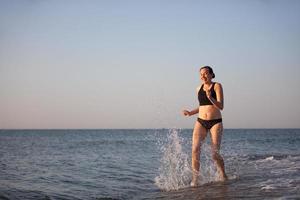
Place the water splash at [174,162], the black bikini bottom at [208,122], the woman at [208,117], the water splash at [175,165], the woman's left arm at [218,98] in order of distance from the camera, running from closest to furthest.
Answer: the woman's left arm at [218,98]
the woman at [208,117]
the black bikini bottom at [208,122]
the water splash at [175,165]
the water splash at [174,162]

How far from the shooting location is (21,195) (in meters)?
8.52

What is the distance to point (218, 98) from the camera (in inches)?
304

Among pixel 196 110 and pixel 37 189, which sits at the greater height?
pixel 196 110

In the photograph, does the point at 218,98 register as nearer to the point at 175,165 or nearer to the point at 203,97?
the point at 203,97

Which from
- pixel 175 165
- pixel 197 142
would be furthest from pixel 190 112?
pixel 175 165

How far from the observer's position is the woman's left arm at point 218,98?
762 cm

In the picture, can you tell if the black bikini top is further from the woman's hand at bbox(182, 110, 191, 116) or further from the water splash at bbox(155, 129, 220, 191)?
the water splash at bbox(155, 129, 220, 191)

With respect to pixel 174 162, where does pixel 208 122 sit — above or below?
above

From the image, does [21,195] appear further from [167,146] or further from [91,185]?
[167,146]

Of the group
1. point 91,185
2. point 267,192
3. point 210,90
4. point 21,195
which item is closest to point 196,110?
point 210,90

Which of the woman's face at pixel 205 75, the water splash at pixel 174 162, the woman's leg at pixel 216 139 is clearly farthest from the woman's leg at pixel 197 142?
the water splash at pixel 174 162

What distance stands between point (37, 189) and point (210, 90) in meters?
4.83

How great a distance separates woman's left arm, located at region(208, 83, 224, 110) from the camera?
7621mm

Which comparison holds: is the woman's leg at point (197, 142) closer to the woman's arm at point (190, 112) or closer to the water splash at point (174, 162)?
the woman's arm at point (190, 112)
